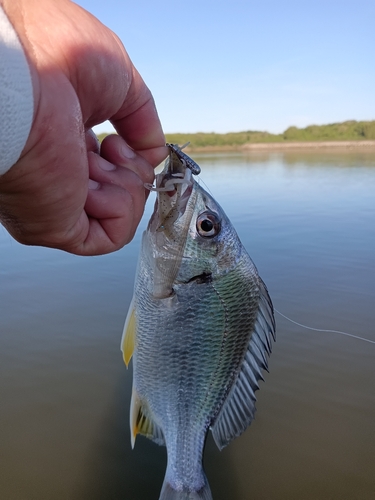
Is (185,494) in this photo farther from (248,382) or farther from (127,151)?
(127,151)

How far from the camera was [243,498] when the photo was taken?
2877 millimetres

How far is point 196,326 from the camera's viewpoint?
1.74 metres

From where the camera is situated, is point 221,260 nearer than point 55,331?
Yes

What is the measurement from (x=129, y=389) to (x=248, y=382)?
2486 mm

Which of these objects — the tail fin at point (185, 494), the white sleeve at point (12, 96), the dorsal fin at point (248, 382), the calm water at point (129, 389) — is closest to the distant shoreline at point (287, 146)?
the calm water at point (129, 389)

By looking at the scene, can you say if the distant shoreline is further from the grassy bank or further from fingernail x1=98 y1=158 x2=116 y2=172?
fingernail x1=98 y1=158 x2=116 y2=172

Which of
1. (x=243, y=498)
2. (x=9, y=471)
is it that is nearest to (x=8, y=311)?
(x=9, y=471)

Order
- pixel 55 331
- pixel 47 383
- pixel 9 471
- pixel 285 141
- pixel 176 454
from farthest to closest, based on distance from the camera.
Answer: pixel 285 141, pixel 55 331, pixel 47 383, pixel 9 471, pixel 176 454

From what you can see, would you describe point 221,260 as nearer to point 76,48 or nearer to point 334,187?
point 76,48

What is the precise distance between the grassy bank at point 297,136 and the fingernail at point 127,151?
46.8 meters

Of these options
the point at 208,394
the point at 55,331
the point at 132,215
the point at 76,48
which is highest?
the point at 76,48

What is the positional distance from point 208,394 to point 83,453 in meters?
2.05

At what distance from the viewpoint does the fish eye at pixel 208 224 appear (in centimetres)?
172

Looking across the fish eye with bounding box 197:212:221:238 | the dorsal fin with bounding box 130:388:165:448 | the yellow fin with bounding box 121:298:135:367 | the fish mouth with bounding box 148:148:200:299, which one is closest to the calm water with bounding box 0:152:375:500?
the dorsal fin with bounding box 130:388:165:448
